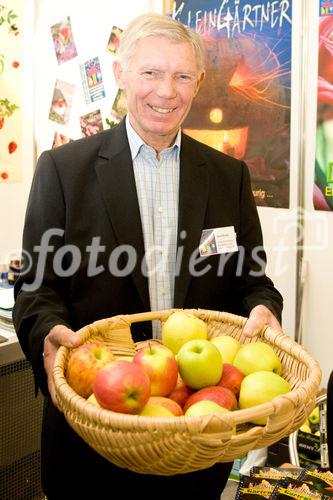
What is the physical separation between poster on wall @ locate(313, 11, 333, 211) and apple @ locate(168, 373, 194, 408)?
1603 millimetres

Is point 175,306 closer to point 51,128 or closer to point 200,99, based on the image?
point 200,99

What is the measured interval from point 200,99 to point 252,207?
57.1 inches

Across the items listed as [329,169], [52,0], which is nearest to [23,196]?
[52,0]

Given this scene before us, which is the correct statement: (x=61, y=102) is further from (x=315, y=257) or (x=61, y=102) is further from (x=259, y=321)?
(x=259, y=321)

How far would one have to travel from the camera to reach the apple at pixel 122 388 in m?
0.97

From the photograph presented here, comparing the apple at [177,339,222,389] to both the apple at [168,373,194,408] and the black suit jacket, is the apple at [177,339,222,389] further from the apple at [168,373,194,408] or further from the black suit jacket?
the black suit jacket

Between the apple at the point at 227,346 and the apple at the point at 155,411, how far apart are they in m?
0.29

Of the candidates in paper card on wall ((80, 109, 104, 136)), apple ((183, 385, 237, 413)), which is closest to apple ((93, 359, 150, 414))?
apple ((183, 385, 237, 413))

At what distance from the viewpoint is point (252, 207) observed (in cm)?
169

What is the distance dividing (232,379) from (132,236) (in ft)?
1.65

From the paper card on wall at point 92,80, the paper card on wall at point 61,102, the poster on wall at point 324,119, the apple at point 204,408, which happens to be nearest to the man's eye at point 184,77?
the apple at point 204,408

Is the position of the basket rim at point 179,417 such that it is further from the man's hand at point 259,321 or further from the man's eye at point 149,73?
the man's eye at point 149,73

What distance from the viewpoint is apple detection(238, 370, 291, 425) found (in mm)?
1050

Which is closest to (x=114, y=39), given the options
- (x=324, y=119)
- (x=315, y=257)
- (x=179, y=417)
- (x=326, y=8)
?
(x=326, y=8)
